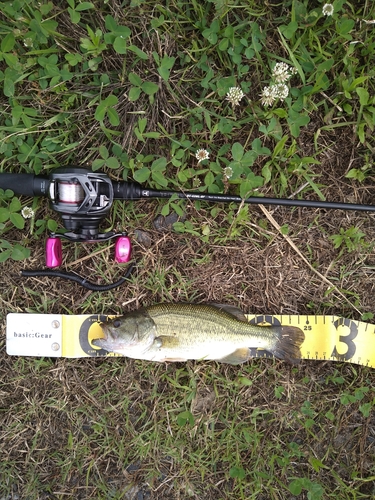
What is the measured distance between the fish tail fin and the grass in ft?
0.62

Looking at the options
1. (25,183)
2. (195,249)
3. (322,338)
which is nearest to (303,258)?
(322,338)

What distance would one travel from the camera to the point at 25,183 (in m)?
2.68

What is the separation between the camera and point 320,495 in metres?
2.97

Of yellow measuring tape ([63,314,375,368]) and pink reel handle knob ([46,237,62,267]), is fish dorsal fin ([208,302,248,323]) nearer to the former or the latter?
yellow measuring tape ([63,314,375,368])

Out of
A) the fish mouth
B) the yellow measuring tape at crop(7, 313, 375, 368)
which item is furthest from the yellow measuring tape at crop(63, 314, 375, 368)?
the fish mouth

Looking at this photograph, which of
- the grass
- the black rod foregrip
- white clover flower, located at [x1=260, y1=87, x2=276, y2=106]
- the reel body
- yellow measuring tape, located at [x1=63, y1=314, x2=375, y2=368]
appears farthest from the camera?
yellow measuring tape, located at [x1=63, y1=314, x2=375, y2=368]

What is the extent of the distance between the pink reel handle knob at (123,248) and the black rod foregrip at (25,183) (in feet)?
2.05

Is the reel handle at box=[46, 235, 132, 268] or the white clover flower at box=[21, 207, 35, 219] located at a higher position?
the white clover flower at box=[21, 207, 35, 219]

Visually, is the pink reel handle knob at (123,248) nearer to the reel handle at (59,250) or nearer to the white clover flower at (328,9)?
the reel handle at (59,250)

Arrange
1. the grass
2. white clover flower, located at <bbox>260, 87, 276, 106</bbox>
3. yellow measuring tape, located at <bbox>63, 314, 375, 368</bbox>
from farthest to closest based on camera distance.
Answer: yellow measuring tape, located at <bbox>63, 314, 375, 368</bbox>
the grass
white clover flower, located at <bbox>260, 87, 276, 106</bbox>

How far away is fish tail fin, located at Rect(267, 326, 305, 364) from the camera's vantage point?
2936 mm

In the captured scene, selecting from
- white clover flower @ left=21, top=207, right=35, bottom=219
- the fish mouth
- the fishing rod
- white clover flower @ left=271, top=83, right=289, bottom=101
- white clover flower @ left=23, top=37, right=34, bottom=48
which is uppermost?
white clover flower @ left=23, top=37, right=34, bottom=48

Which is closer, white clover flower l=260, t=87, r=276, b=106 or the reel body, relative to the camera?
the reel body

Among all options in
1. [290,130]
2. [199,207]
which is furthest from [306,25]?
[199,207]
